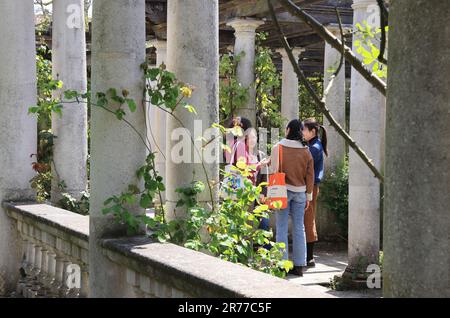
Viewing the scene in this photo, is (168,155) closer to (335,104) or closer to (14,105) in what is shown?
(14,105)

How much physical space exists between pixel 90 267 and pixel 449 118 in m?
2.87

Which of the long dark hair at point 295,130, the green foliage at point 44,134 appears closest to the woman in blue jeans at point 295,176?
the long dark hair at point 295,130

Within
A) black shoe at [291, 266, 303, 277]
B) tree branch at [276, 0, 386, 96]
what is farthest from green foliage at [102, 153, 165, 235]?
black shoe at [291, 266, 303, 277]

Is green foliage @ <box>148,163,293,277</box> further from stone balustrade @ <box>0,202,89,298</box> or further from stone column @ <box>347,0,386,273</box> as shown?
stone column @ <box>347,0,386,273</box>

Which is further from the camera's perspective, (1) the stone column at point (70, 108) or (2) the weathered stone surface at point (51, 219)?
(1) the stone column at point (70, 108)

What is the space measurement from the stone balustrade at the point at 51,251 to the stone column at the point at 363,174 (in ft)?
12.7

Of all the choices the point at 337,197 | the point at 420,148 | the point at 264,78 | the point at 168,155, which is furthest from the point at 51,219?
the point at 264,78

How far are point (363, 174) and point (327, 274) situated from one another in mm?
1340

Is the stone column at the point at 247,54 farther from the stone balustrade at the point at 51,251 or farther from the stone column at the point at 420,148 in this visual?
the stone column at the point at 420,148

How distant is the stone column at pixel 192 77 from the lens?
16.7ft

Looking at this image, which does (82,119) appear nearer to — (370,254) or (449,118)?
(370,254)

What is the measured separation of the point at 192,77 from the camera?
5.12 meters

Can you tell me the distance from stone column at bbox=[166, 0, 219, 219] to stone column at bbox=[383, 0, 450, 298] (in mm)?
3420

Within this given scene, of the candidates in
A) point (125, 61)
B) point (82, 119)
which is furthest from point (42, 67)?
point (125, 61)
